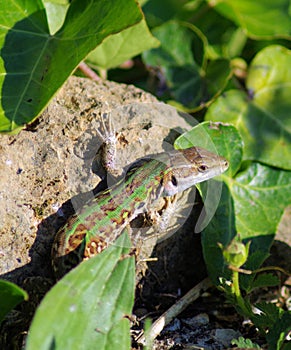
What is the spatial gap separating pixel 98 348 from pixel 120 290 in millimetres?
265

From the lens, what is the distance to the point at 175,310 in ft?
10.2

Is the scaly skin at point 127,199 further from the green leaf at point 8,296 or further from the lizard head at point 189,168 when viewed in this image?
the green leaf at point 8,296

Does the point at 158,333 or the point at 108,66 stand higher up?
the point at 108,66

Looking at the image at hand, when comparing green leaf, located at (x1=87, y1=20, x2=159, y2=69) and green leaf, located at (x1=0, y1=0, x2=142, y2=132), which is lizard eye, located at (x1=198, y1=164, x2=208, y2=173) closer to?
green leaf, located at (x1=0, y1=0, x2=142, y2=132)

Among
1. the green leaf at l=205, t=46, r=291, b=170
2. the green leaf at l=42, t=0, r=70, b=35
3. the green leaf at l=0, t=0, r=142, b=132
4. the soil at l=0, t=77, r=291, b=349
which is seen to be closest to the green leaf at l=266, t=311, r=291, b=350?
the soil at l=0, t=77, r=291, b=349

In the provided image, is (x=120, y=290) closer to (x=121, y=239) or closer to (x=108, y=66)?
(x=121, y=239)

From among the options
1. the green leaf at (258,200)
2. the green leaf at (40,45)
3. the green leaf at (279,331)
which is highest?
the green leaf at (40,45)

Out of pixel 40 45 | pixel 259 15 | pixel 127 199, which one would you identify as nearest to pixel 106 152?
pixel 127 199

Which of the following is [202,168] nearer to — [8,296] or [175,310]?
[175,310]

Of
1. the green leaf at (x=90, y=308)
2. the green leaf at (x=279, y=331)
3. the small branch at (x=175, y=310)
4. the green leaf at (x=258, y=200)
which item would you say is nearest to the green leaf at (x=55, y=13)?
the green leaf at (x=258, y=200)

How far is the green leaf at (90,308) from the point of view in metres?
2.13

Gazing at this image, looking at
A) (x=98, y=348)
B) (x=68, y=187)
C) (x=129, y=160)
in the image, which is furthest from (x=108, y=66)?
(x=98, y=348)

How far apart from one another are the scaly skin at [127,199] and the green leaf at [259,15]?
5.51 ft

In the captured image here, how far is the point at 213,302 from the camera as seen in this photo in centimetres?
332
